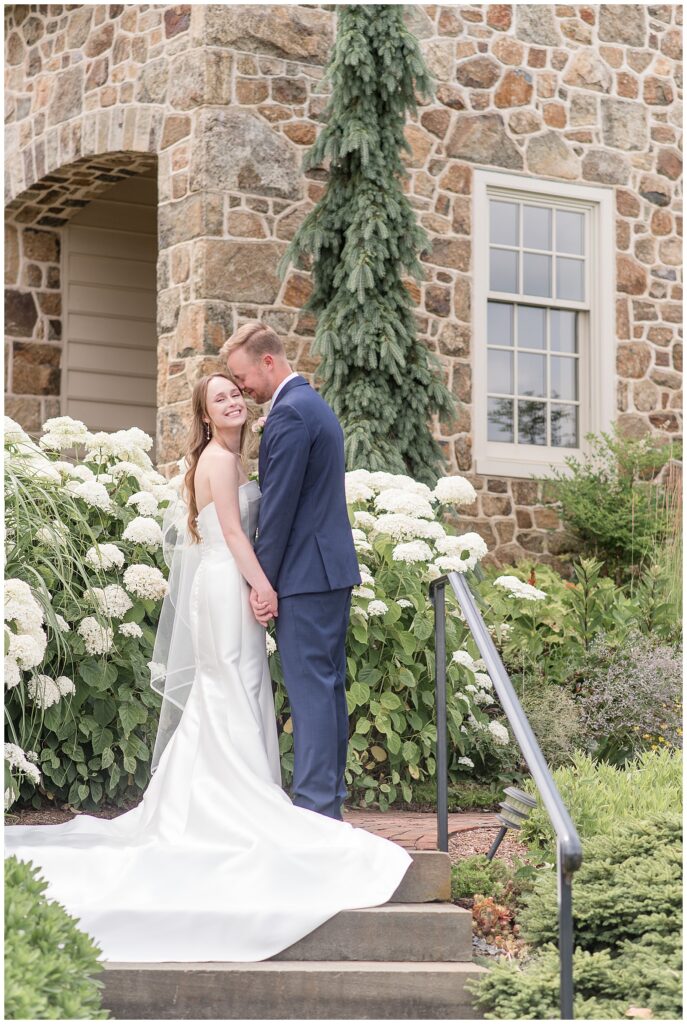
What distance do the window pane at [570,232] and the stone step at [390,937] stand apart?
7.29m

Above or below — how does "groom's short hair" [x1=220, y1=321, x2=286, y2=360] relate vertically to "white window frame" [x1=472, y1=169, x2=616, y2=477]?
below

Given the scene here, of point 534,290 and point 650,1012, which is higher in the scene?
point 534,290

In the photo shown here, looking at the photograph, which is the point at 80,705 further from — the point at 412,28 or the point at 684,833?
the point at 412,28

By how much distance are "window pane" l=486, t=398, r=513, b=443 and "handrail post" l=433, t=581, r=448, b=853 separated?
5.40m

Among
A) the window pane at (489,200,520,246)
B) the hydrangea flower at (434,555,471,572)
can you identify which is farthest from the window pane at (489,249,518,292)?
the hydrangea flower at (434,555,471,572)

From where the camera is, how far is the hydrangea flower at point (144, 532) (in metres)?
5.05

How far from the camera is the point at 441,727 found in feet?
14.7

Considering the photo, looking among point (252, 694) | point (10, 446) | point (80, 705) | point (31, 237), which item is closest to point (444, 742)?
point (252, 694)

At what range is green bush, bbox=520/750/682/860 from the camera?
431 cm

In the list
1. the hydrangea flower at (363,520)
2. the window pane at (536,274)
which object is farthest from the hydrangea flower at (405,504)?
the window pane at (536,274)

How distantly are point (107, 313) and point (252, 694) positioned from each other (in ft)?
24.7

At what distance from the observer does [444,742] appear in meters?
4.47

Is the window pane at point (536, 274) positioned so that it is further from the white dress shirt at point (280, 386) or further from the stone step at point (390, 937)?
the stone step at point (390, 937)

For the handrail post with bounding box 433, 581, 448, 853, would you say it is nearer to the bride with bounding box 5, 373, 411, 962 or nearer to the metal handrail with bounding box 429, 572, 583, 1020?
the metal handrail with bounding box 429, 572, 583, 1020
